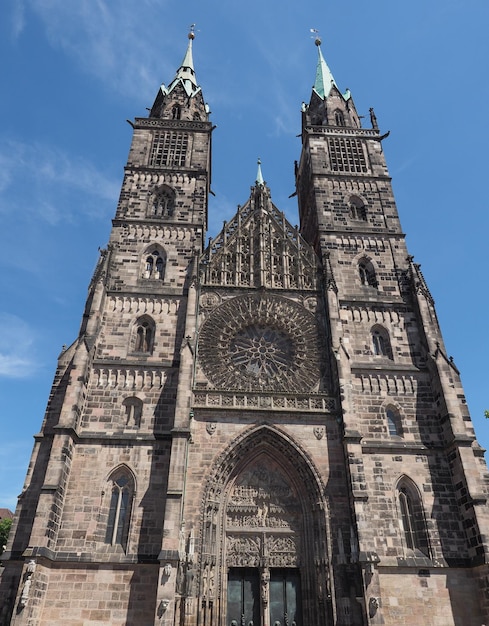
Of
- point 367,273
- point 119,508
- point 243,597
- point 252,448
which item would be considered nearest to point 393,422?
point 252,448

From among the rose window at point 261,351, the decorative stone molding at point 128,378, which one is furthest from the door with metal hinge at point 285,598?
the decorative stone molding at point 128,378

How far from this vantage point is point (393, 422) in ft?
65.0

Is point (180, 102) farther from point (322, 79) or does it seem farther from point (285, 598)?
point (285, 598)

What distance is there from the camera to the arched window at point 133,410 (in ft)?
62.5

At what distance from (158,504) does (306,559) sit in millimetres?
5442

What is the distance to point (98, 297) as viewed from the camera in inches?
838

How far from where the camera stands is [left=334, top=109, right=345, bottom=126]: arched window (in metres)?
32.0

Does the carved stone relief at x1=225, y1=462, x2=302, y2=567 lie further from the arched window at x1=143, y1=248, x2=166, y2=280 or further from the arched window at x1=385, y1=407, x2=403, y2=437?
the arched window at x1=143, y1=248, x2=166, y2=280

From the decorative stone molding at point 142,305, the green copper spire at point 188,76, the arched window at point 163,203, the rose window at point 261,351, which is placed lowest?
the rose window at point 261,351

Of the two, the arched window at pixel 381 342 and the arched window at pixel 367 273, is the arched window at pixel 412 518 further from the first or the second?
the arched window at pixel 367 273

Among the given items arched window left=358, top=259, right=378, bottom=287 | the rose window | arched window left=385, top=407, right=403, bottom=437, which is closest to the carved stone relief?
the rose window

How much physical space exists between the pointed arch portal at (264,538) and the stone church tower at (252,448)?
0.18 ft

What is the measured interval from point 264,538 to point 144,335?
9498 millimetres

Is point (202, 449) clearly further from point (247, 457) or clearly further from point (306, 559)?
point (306, 559)
